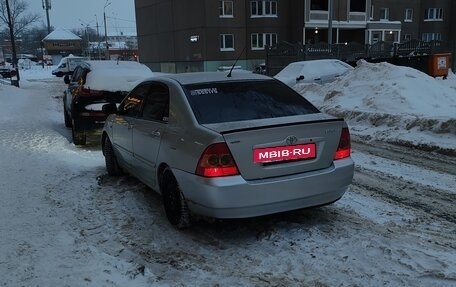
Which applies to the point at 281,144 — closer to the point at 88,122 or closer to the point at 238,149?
the point at 238,149

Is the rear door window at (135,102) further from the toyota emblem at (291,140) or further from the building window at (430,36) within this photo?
the building window at (430,36)

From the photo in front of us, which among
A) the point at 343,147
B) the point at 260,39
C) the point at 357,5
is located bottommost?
the point at 343,147

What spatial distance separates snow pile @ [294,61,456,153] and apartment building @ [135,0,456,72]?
27135mm

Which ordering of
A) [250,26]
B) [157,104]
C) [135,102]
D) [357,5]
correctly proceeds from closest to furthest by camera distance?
[157,104]
[135,102]
[250,26]
[357,5]

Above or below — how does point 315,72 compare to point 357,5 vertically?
below

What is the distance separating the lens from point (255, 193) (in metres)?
4.07

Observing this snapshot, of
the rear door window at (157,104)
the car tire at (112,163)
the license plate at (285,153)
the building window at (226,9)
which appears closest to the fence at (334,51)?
the building window at (226,9)

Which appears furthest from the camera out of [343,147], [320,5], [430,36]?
[430,36]

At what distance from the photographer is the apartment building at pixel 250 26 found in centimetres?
4238

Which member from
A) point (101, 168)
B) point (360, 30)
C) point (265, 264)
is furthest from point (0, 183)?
point (360, 30)

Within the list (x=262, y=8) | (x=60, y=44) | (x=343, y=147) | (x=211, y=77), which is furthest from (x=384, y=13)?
(x=60, y=44)

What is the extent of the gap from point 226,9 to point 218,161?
40.5 metres

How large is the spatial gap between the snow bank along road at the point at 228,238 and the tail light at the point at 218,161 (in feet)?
2.38

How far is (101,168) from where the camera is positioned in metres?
7.48
